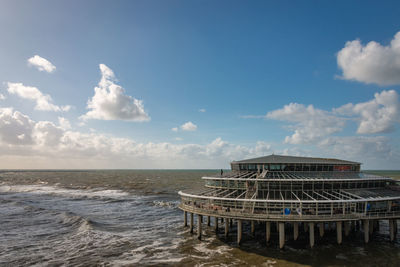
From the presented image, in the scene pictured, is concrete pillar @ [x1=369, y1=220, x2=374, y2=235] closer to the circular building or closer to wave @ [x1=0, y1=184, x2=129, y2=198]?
the circular building

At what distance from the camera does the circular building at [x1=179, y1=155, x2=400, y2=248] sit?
34469 millimetres

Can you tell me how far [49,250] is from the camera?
1457 inches

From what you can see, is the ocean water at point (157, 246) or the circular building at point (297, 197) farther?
the circular building at point (297, 197)

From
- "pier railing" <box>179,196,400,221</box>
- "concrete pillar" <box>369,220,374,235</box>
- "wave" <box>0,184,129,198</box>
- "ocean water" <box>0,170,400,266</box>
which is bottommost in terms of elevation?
"wave" <box>0,184,129,198</box>

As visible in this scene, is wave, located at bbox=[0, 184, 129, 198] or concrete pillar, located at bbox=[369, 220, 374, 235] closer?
concrete pillar, located at bbox=[369, 220, 374, 235]

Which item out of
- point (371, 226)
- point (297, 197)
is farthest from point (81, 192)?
point (371, 226)

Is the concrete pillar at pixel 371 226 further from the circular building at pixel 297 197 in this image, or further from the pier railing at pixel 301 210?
the pier railing at pixel 301 210

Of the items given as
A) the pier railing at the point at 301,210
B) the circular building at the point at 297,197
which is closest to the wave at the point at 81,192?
the circular building at the point at 297,197

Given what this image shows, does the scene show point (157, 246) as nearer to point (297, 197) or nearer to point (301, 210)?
point (301, 210)

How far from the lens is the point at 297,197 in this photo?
37094 mm

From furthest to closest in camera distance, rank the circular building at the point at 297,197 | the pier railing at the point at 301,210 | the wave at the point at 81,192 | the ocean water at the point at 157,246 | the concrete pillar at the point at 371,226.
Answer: the wave at the point at 81,192 → the concrete pillar at the point at 371,226 → the circular building at the point at 297,197 → the pier railing at the point at 301,210 → the ocean water at the point at 157,246

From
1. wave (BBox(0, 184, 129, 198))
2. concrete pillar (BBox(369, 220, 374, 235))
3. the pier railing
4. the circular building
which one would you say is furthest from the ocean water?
wave (BBox(0, 184, 129, 198))

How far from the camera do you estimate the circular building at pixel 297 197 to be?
34469mm

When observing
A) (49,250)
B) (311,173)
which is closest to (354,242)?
(311,173)
